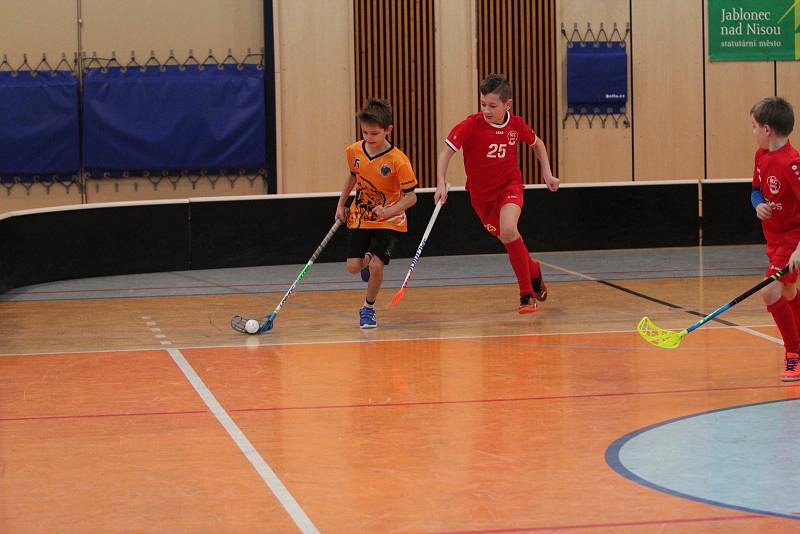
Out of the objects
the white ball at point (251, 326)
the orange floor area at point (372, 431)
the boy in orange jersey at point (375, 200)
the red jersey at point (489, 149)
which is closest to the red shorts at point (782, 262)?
the orange floor area at point (372, 431)

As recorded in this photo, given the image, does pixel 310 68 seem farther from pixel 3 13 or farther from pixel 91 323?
pixel 91 323

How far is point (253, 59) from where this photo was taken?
41.9ft

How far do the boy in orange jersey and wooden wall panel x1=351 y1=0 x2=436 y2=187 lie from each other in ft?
17.8

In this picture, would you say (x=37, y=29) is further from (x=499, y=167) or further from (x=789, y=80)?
(x=789, y=80)

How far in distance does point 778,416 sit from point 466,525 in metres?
1.84

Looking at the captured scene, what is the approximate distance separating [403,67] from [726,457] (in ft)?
29.6

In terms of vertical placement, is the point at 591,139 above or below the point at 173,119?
below

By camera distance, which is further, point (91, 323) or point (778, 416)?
point (91, 323)

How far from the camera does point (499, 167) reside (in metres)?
7.92

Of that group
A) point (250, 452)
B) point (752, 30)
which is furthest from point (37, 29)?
point (250, 452)

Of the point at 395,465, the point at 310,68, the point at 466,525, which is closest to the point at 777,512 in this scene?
the point at 466,525

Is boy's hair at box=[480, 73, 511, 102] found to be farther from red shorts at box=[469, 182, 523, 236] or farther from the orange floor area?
the orange floor area

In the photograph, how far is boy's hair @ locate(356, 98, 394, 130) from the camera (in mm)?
7141

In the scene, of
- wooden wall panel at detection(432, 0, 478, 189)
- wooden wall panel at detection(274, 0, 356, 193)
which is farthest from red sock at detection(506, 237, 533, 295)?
wooden wall panel at detection(274, 0, 356, 193)
